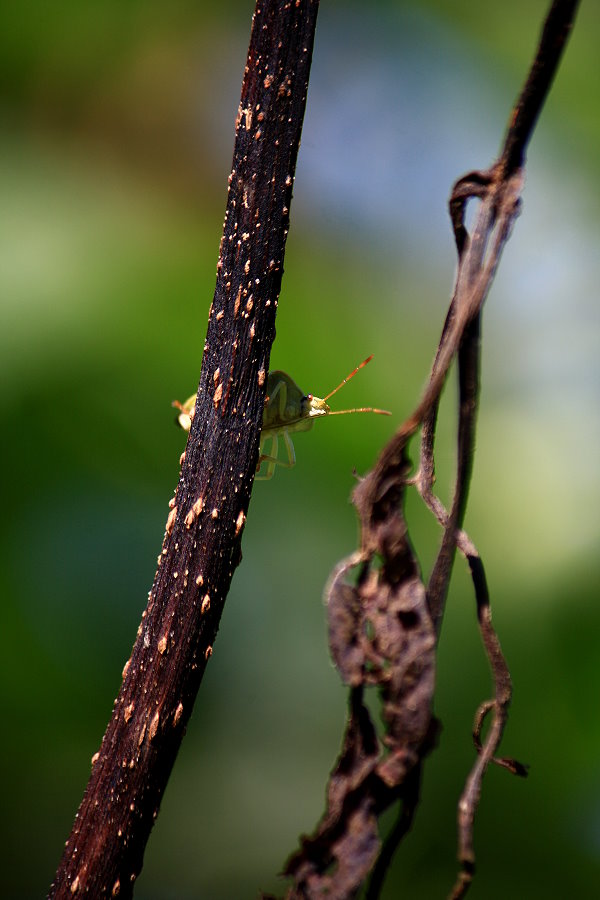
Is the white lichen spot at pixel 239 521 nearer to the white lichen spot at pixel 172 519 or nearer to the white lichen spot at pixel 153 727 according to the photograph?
the white lichen spot at pixel 172 519

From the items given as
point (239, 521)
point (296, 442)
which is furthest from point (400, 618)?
point (296, 442)

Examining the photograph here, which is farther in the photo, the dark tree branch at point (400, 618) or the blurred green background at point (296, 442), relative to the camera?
the blurred green background at point (296, 442)

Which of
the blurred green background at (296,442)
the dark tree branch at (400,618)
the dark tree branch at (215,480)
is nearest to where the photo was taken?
the dark tree branch at (400,618)

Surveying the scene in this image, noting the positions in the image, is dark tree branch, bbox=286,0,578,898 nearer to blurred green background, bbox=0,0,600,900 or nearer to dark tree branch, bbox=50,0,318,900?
dark tree branch, bbox=50,0,318,900

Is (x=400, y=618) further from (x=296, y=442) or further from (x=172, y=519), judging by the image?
(x=296, y=442)

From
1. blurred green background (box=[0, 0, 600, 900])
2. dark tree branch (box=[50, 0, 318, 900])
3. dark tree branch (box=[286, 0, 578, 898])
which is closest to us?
dark tree branch (box=[286, 0, 578, 898])

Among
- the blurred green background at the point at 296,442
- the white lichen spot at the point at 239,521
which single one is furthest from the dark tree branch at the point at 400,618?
the blurred green background at the point at 296,442

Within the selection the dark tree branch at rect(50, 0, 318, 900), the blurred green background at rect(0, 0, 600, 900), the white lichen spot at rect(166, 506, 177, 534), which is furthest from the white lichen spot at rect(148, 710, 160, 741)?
→ the blurred green background at rect(0, 0, 600, 900)

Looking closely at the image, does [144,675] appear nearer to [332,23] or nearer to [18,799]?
[18,799]
